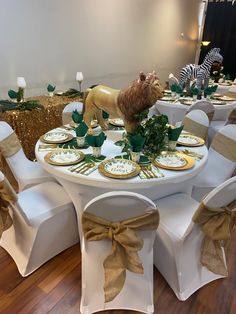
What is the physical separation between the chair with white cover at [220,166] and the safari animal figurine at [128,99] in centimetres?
80

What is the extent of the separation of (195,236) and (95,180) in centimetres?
64

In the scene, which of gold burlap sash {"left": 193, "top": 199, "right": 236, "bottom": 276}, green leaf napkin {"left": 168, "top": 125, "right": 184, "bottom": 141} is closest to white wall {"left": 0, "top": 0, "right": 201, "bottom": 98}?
green leaf napkin {"left": 168, "top": 125, "right": 184, "bottom": 141}

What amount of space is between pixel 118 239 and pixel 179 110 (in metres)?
2.42

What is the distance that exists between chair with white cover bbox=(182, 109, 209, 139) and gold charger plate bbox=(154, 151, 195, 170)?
2.65ft

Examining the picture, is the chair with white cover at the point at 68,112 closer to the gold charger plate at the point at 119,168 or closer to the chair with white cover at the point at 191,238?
the gold charger plate at the point at 119,168

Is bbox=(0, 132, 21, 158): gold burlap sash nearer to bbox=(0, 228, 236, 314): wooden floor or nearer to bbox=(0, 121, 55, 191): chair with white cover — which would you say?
bbox=(0, 121, 55, 191): chair with white cover

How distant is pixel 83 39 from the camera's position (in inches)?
146

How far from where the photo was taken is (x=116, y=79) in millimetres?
4543

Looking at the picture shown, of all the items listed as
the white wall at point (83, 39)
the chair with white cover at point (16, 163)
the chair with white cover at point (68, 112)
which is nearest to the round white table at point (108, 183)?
the chair with white cover at point (16, 163)

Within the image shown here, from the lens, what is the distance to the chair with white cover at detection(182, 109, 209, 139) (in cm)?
231

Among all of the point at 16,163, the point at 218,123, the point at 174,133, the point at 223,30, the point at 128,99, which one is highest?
the point at 223,30

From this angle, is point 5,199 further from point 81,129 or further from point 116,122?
point 116,122

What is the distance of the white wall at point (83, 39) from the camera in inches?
114

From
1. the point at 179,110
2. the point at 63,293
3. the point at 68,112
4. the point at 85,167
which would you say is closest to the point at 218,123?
the point at 179,110
